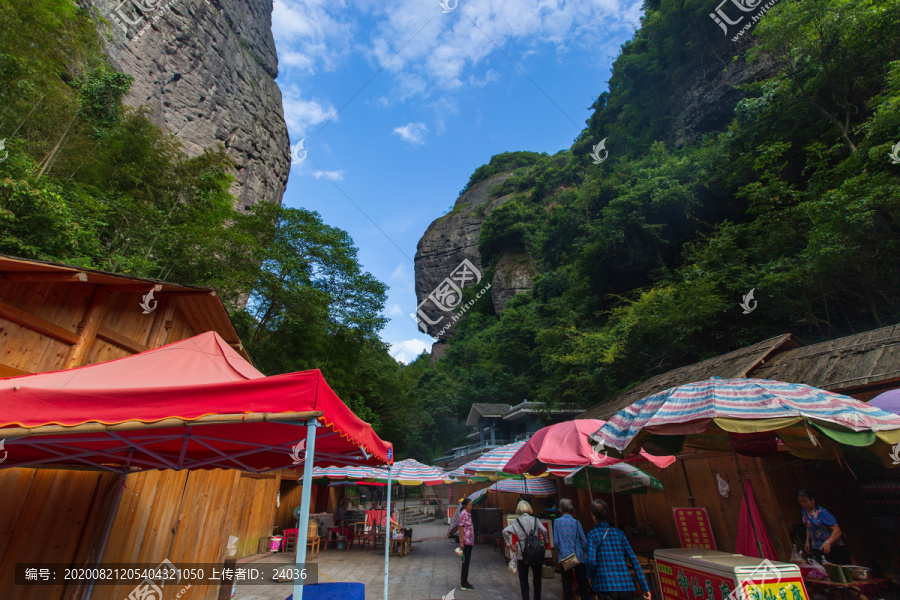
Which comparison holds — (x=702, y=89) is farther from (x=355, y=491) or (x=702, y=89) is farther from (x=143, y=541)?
(x=355, y=491)

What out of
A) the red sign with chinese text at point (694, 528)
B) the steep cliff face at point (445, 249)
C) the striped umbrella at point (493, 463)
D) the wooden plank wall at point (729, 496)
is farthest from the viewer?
the steep cliff face at point (445, 249)

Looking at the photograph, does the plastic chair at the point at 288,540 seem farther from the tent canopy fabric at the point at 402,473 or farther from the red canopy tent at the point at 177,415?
the red canopy tent at the point at 177,415

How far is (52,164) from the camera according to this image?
8875 mm

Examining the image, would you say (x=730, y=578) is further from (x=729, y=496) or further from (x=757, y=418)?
(x=729, y=496)

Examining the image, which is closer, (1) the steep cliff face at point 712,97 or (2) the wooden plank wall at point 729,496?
(2) the wooden plank wall at point 729,496

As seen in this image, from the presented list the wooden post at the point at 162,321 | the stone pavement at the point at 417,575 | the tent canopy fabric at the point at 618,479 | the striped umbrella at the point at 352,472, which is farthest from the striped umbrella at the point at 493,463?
the wooden post at the point at 162,321

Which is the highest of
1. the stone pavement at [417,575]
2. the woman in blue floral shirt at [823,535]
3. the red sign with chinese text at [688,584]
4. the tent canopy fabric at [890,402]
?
the tent canopy fabric at [890,402]

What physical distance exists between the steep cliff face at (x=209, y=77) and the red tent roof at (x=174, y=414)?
17714mm

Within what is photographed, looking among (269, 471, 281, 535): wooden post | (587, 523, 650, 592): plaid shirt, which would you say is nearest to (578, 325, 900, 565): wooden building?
(587, 523, 650, 592): plaid shirt

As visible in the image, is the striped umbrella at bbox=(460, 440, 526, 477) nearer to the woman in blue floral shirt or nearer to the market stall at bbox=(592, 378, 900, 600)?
the market stall at bbox=(592, 378, 900, 600)

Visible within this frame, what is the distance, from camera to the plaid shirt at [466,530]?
7.51 meters

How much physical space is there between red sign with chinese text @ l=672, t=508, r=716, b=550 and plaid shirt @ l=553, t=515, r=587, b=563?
115 inches

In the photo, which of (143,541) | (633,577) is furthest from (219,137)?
(633,577)

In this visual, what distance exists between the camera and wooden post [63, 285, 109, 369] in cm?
456
